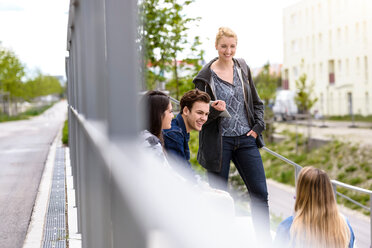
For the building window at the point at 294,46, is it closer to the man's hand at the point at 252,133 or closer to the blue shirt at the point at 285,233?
the man's hand at the point at 252,133

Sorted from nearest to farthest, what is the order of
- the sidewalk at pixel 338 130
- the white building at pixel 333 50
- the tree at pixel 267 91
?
the sidewalk at pixel 338 130 < the tree at pixel 267 91 < the white building at pixel 333 50

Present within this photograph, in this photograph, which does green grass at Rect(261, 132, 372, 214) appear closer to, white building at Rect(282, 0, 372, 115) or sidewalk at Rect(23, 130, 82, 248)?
white building at Rect(282, 0, 372, 115)

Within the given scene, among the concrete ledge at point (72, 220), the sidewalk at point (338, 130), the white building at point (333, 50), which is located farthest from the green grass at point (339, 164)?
the concrete ledge at point (72, 220)

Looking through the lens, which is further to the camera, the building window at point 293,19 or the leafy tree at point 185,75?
the building window at point 293,19

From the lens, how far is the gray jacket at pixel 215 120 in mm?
3709

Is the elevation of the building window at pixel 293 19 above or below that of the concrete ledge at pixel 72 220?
above

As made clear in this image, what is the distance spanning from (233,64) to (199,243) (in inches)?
134

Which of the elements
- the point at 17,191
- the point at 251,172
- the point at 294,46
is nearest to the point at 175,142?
the point at 251,172

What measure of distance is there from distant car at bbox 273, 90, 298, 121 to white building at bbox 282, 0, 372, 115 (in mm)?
2113

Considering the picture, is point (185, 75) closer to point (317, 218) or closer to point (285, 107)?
point (317, 218)

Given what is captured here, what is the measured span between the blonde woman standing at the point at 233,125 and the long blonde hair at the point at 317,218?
0.85 metres

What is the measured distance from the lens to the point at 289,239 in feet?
9.57

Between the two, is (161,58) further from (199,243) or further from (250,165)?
(199,243)

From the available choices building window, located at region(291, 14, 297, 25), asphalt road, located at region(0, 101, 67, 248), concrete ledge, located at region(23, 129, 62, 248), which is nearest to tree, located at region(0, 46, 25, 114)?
building window, located at region(291, 14, 297, 25)
